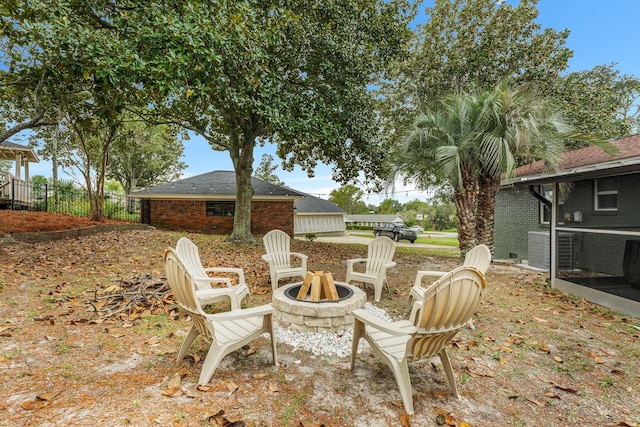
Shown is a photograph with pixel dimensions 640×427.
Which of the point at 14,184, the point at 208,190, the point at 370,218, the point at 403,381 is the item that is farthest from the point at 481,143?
the point at 370,218

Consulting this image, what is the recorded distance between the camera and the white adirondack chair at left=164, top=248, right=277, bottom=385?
2477 millimetres

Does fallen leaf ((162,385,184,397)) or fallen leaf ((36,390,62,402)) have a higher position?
fallen leaf ((36,390,62,402))

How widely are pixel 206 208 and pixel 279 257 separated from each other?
11370mm

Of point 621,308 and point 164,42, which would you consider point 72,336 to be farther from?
point 621,308

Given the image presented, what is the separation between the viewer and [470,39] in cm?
1297

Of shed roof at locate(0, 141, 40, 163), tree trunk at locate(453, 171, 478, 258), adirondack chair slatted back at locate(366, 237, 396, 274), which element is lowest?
adirondack chair slatted back at locate(366, 237, 396, 274)

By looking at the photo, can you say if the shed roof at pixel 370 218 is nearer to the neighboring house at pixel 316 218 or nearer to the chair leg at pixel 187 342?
the neighboring house at pixel 316 218

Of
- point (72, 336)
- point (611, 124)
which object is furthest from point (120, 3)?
point (611, 124)

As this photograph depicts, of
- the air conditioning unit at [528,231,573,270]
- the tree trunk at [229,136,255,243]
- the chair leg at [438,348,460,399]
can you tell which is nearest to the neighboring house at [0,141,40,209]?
the tree trunk at [229,136,255,243]

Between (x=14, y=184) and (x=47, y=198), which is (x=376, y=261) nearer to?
(x=14, y=184)

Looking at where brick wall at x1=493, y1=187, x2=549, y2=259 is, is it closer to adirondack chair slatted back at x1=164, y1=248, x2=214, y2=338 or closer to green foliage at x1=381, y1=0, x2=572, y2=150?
green foliage at x1=381, y1=0, x2=572, y2=150

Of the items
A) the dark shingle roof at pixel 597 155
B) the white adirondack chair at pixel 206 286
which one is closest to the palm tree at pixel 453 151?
the dark shingle roof at pixel 597 155

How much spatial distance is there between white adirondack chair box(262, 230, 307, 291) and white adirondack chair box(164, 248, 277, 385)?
2417 millimetres

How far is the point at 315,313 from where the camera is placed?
3576 mm
